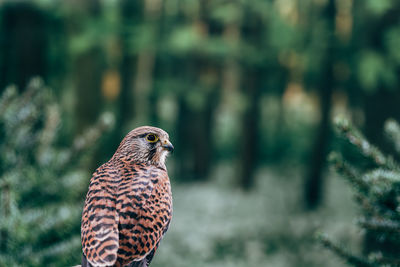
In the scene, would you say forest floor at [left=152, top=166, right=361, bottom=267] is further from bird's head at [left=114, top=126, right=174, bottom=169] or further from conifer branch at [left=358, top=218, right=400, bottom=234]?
bird's head at [left=114, top=126, right=174, bottom=169]

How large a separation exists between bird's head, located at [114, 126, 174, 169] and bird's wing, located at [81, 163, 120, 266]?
0.10 m

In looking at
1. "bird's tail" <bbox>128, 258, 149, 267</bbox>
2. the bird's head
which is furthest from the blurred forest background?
"bird's tail" <bbox>128, 258, 149, 267</bbox>

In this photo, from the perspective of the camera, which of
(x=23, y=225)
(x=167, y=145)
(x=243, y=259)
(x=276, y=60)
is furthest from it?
(x=276, y=60)

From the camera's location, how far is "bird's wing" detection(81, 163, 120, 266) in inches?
41.9

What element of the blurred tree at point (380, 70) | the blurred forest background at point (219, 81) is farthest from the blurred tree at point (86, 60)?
the blurred tree at point (380, 70)

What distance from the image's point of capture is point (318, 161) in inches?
449

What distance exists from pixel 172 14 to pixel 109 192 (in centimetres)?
1125

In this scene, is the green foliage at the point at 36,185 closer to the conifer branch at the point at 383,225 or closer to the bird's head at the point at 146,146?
the bird's head at the point at 146,146

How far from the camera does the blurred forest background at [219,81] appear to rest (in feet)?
24.5

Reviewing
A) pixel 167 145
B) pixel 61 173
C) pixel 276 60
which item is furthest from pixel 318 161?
pixel 167 145

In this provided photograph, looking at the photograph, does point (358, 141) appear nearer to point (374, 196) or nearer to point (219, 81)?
point (374, 196)

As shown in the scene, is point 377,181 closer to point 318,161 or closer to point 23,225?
point 23,225

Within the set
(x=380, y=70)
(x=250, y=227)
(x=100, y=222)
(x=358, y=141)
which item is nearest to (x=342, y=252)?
(x=358, y=141)

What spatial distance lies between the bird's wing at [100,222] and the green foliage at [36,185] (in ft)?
2.25
